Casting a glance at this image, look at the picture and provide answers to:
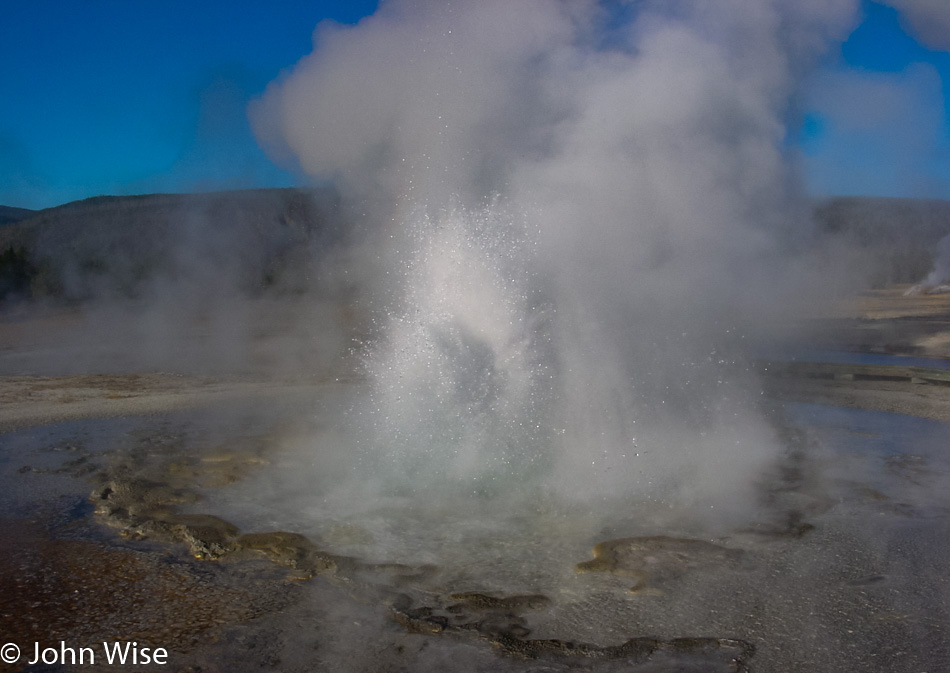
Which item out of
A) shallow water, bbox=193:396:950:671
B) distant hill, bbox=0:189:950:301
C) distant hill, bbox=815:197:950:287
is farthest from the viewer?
distant hill, bbox=815:197:950:287

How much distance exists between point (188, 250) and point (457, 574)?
12610 millimetres

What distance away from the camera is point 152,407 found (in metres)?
7.06

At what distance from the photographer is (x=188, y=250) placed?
46.8 ft

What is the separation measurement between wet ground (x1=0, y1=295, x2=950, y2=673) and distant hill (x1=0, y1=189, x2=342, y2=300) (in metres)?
9.39

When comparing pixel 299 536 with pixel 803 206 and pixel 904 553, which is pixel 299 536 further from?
pixel 803 206

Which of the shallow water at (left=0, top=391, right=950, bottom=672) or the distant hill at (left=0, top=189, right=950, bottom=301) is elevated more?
the distant hill at (left=0, top=189, right=950, bottom=301)

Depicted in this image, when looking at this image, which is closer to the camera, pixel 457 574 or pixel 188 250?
pixel 457 574

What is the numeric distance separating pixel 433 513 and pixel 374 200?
3.38 metres

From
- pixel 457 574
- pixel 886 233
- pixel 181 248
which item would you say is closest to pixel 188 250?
pixel 181 248

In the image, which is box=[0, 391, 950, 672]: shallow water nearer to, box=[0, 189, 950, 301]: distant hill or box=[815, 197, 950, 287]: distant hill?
box=[0, 189, 950, 301]: distant hill

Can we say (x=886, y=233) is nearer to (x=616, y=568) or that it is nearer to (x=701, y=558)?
(x=701, y=558)

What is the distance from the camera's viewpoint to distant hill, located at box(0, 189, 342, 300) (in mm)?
14062

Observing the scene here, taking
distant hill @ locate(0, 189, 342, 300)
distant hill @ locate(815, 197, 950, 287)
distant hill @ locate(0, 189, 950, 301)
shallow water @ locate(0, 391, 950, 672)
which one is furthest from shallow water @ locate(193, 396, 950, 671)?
distant hill @ locate(815, 197, 950, 287)

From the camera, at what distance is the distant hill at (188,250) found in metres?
14.1
